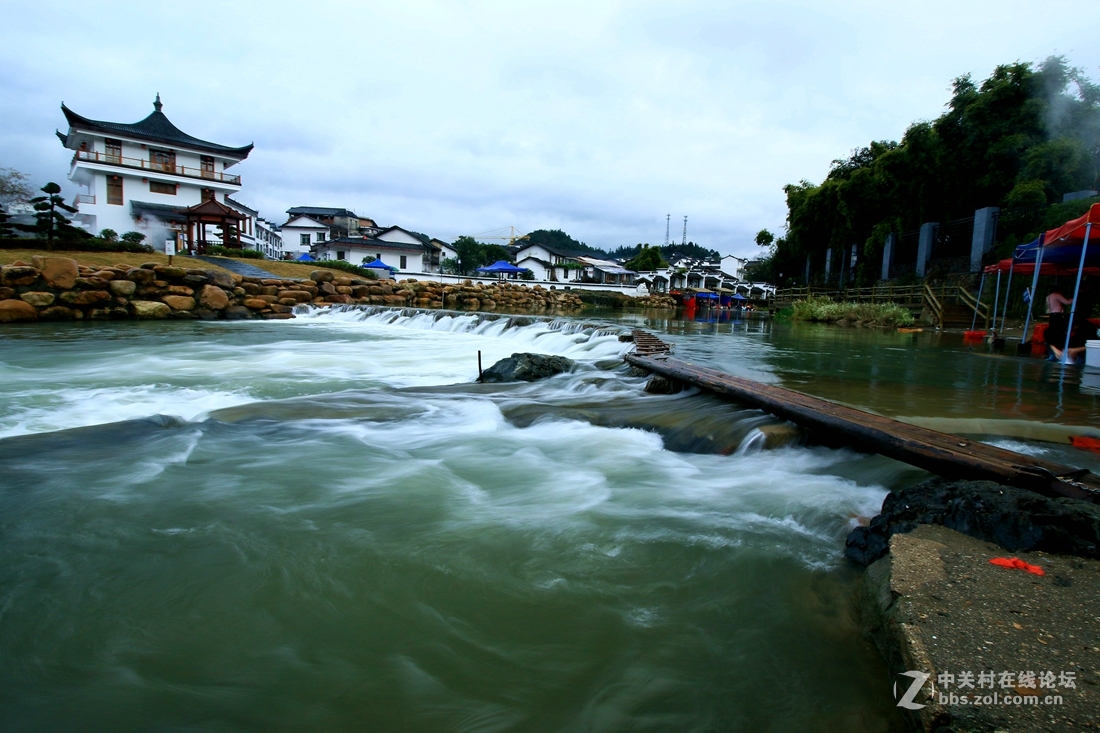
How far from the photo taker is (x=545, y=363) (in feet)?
24.3

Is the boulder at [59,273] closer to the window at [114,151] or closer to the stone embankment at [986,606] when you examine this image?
the stone embankment at [986,606]

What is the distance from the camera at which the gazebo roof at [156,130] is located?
34.4 metres

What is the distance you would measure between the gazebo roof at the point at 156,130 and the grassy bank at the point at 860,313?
3798cm

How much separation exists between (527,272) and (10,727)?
51161mm

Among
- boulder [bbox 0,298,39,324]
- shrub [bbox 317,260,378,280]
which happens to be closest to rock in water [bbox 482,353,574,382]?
boulder [bbox 0,298,39,324]

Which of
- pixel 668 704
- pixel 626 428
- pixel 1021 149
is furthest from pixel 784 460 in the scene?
pixel 1021 149

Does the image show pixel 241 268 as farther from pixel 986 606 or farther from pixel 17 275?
pixel 986 606

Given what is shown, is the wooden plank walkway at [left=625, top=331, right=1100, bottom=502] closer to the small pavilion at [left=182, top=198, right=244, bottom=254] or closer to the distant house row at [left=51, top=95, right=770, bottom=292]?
the small pavilion at [left=182, top=198, right=244, bottom=254]

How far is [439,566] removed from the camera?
2693mm

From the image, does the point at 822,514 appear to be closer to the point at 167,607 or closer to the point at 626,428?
the point at 626,428

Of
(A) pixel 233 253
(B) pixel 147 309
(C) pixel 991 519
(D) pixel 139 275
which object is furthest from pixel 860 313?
(A) pixel 233 253

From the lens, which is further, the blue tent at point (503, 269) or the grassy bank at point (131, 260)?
the blue tent at point (503, 269)

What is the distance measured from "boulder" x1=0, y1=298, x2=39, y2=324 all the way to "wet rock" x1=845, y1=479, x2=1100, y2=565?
18.9 meters

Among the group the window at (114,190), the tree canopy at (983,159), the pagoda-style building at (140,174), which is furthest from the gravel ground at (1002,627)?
the window at (114,190)
